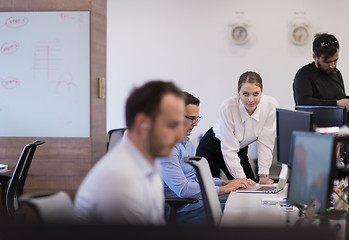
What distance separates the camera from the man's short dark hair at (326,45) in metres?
3.87

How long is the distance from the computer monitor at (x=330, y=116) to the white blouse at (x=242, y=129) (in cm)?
76

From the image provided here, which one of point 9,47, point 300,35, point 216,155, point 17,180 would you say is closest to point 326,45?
point 216,155

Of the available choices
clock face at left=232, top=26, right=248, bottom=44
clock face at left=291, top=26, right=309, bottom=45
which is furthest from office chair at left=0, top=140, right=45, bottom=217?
clock face at left=291, top=26, right=309, bottom=45

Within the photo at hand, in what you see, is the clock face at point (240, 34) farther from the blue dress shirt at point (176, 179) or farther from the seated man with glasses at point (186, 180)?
the blue dress shirt at point (176, 179)

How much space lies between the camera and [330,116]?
337 cm

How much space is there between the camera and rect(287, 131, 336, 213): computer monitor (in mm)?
2016

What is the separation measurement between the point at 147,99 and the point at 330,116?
2.03m

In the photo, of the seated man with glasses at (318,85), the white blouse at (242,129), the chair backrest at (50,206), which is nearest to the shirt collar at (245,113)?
the white blouse at (242,129)

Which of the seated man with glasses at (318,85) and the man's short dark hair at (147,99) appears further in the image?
the seated man with glasses at (318,85)

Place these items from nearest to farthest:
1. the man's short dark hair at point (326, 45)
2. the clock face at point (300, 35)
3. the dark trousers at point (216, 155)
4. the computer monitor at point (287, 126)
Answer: the computer monitor at point (287, 126)
the man's short dark hair at point (326, 45)
the dark trousers at point (216, 155)
the clock face at point (300, 35)

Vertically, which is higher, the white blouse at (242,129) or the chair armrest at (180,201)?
the white blouse at (242,129)

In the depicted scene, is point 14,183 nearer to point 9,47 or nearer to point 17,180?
point 17,180

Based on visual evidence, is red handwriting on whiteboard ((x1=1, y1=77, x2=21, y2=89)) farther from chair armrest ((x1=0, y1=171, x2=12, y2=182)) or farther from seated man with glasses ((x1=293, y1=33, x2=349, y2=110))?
seated man with glasses ((x1=293, y1=33, x2=349, y2=110))

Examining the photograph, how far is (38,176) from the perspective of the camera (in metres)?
5.83
